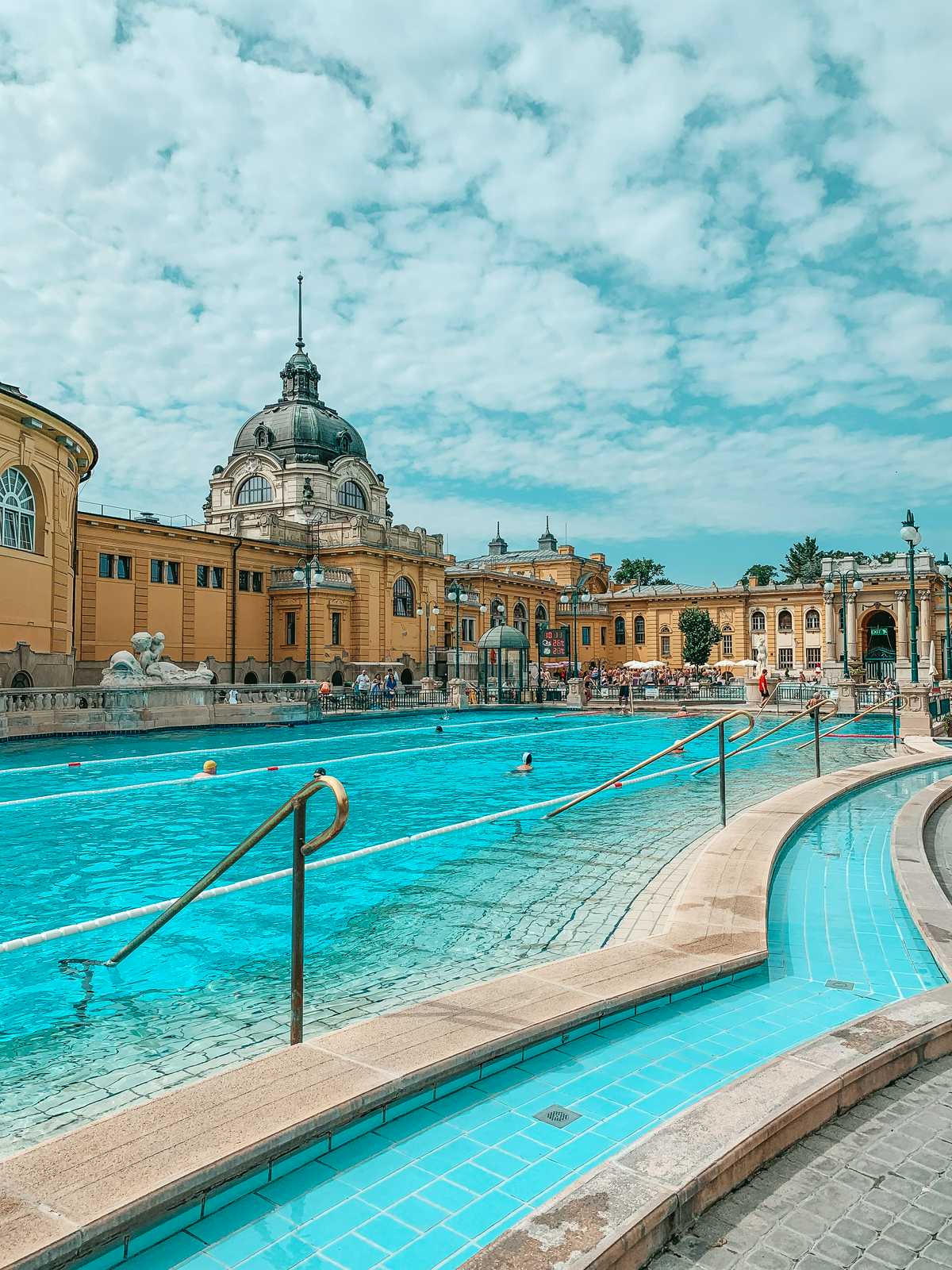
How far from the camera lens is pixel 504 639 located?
131 feet

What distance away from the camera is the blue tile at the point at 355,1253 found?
2.86 meters

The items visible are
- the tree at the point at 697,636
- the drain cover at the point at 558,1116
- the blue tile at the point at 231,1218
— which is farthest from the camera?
the tree at the point at 697,636

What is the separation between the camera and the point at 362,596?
4725cm

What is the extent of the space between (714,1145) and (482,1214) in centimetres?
92

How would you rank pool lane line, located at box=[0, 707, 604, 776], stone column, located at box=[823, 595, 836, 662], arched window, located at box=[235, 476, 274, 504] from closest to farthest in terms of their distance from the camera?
pool lane line, located at box=[0, 707, 604, 776], arched window, located at box=[235, 476, 274, 504], stone column, located at box=[823, 595, 836, 662]

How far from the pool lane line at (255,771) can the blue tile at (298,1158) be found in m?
10.8

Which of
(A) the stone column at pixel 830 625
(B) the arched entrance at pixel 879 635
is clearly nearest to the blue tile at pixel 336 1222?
(A) the stone column at pixel 830 625

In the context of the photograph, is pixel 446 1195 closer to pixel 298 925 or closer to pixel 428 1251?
pixel 428 1251

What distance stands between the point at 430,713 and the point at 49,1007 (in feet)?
98.8

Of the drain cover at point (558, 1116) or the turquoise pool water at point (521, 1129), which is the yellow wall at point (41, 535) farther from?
the drain cover at point (558, 1116)

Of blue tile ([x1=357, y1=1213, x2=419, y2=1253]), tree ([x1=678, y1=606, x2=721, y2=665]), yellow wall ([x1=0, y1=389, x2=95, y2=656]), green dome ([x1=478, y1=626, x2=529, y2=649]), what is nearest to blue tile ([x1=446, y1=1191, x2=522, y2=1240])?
blue tile ([x1=357, y1=1213, x2=419, y2=1253])

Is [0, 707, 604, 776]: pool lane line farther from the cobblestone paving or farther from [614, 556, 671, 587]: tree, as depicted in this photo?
[614, 556, 671, 587]: tree

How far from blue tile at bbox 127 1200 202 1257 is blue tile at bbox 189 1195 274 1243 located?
0.12 ft

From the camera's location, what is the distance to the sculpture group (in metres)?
25.8
